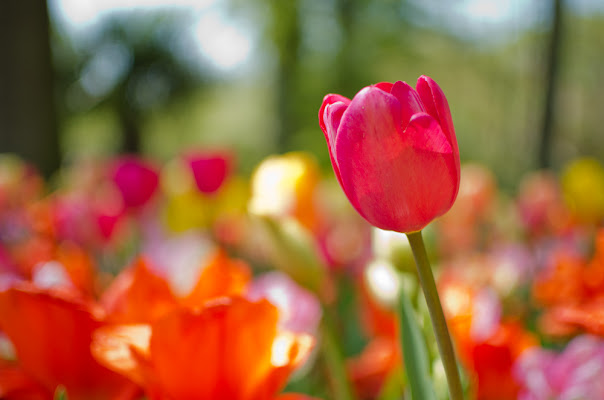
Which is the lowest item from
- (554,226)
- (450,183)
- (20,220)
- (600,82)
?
(600,82)

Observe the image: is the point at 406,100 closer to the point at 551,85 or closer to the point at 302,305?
the point at 302,305

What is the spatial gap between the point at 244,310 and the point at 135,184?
1.59ft

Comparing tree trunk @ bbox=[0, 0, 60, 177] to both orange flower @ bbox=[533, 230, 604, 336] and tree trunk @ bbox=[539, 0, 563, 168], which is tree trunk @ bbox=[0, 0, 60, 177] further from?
tree trunk @ bbox=[539, 0, 563, 168]

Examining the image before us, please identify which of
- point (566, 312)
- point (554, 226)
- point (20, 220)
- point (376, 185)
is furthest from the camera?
point (554, 226)

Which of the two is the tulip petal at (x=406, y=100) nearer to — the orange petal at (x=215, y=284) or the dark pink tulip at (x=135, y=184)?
the orange petal at (x=215, y=284)

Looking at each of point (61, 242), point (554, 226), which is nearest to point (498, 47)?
point (554, 226)

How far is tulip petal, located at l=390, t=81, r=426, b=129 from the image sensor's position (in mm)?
238

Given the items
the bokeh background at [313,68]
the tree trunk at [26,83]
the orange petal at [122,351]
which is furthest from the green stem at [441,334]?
the bokeh background at [313,68]

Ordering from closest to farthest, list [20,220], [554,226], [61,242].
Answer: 1. [61,242]
2. [20,220]
3. [554,226]

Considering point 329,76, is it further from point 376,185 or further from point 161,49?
point 376,185

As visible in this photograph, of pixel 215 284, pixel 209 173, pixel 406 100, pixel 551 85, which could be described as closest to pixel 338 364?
pixel 215 284

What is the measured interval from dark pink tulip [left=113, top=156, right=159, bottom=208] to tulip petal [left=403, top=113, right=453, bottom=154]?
0.55 metres

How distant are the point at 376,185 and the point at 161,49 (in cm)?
899

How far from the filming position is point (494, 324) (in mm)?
452
